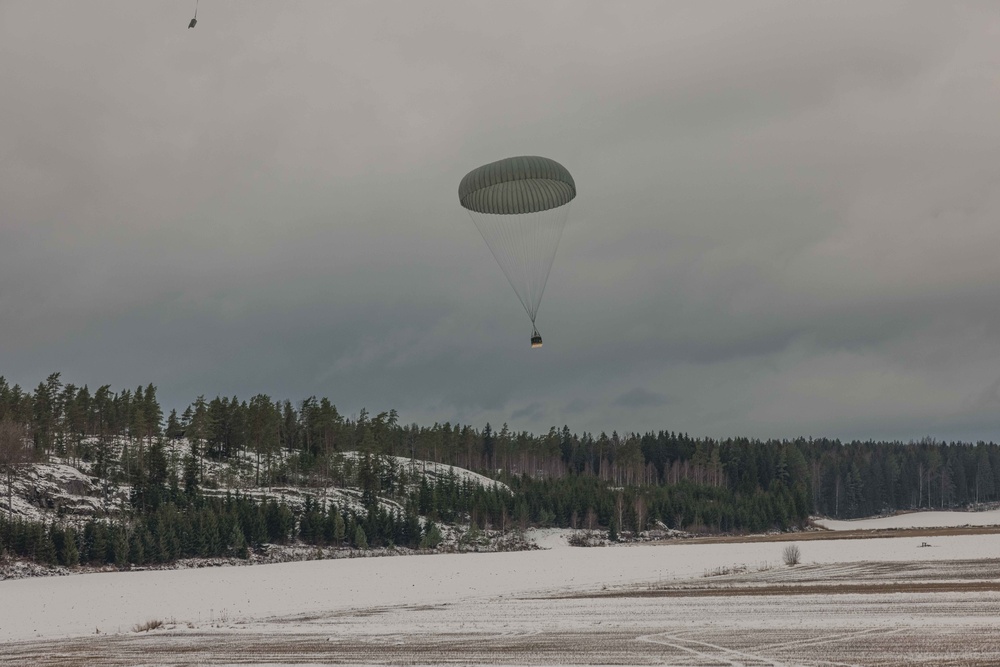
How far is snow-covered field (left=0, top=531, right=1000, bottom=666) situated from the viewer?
27.4 metres

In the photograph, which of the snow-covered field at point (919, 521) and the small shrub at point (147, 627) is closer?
the small shrub at point (147, 627)

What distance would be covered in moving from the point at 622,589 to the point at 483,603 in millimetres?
9057

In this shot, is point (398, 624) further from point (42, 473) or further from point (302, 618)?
point (42, 473)

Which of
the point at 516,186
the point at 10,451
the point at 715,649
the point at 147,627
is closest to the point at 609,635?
the point at 715,649

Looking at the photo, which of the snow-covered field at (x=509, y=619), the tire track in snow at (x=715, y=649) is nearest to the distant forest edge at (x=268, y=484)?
the snow-covered field at (x=509, y=619)

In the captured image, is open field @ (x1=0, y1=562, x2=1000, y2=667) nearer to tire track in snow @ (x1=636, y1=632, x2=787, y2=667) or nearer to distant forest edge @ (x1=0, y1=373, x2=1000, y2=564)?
tire track in snow @ (x1=636, y1=632, x2=787, y2=667)

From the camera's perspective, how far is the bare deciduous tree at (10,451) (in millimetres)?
104812

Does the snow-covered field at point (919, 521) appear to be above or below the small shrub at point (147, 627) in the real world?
below

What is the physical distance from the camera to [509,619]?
121ft

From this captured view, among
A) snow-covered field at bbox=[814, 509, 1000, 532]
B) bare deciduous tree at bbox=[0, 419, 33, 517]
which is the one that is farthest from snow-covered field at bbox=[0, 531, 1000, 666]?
snow-covered field at bbox=[814, 509, 1000, 532]

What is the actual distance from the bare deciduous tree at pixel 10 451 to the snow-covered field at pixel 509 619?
42.3 meters

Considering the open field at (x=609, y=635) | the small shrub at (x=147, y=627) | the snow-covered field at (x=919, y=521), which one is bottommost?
the snow-covered field at (x=919, y=521)

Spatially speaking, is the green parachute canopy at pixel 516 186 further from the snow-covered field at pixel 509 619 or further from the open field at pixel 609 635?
the open field at pixel 609 635

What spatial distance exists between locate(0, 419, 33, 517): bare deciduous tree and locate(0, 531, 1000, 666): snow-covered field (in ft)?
139
